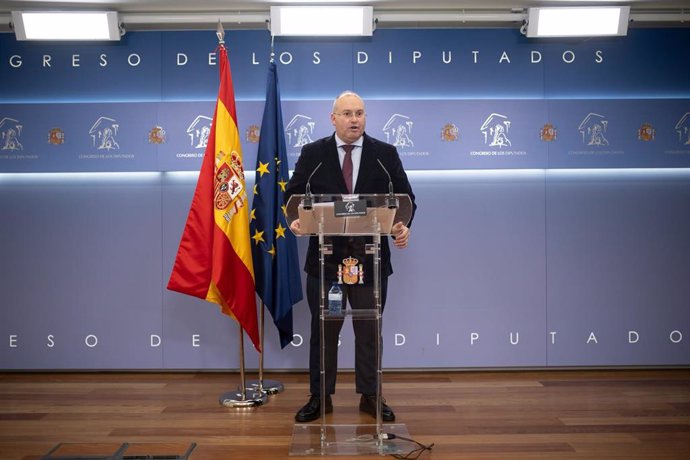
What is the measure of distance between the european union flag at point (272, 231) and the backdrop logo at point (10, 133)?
73.8 inches

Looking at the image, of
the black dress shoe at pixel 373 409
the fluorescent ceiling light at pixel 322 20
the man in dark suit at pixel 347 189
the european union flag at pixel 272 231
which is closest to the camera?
the man in dark suit at pixel 347 189

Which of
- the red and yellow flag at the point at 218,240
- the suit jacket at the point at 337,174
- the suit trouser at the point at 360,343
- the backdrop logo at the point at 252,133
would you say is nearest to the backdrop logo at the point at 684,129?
the suit jacket at the point at 337,174

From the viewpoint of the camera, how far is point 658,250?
4.07 meters

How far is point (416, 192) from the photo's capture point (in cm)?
405

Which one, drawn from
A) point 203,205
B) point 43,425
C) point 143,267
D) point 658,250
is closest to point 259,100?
point 203,205

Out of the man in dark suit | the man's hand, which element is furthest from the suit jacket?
the man's hand

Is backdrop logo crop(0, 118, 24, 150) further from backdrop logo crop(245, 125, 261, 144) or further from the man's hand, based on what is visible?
the man's hand

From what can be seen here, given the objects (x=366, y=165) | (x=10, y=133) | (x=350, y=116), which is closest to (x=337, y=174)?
(x=366, y=165)

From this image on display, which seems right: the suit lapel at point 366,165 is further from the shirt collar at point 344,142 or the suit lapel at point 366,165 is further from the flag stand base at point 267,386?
the flag stand base at point 267,386

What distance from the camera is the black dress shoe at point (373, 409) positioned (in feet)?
9.78

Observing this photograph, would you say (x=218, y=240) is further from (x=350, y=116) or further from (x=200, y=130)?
(x=350, y=116)

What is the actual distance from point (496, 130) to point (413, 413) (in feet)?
6.93

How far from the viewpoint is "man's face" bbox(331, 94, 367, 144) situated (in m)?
2.86

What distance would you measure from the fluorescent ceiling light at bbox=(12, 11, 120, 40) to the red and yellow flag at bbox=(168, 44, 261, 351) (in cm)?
118
